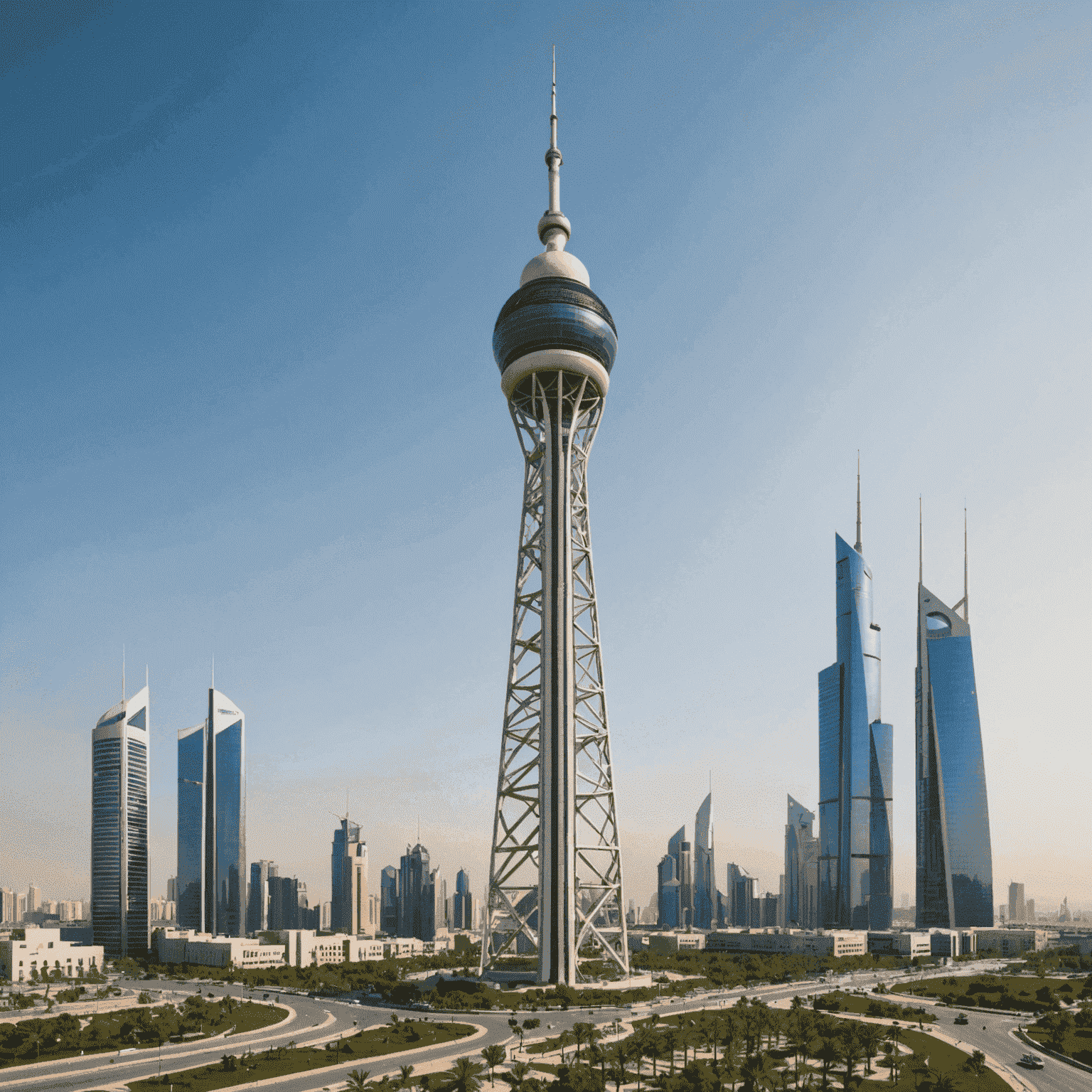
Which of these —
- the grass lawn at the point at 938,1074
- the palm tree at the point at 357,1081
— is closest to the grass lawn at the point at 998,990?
the grass lawn at the point at 938,1074

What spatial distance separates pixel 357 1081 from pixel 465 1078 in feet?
22.8

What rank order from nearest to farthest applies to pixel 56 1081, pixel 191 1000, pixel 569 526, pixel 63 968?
pixel 56 1081 → pixel 191 1000 → pixel 569 526 → pixel 63 968

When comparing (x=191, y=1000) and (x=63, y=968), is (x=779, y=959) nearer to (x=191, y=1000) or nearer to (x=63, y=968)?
(x=191, y=1000)

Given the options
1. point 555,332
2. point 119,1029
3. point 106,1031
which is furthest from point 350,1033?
point 555,332

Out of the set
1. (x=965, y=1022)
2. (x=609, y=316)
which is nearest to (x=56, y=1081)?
(x=965, y=1022)

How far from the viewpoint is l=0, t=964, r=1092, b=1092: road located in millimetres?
74875

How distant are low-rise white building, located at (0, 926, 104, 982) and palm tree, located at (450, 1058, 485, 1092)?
114694 millimetres

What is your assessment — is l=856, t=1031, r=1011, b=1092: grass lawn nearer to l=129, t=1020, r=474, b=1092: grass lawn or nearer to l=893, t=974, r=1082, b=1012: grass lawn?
l=893, t=974, r=1082, b=1012: grass lawn

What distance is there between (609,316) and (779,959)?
110 m

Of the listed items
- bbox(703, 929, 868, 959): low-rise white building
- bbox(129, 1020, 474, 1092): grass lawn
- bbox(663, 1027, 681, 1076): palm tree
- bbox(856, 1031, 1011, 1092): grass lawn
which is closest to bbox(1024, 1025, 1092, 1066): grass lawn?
bbox(856, 1031, 1011, 1092): grass lawn

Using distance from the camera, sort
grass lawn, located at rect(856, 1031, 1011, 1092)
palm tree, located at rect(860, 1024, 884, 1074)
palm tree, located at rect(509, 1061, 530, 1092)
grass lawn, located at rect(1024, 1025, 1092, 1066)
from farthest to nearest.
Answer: grass lawn, located at rect(1024, 1025, 1092, 1066) < palm tree, located at rect(860, 1024, 884, 1074) < grass lawn, located at rect(856, 1031, 1011, 1092) < palm tree, located at rect(509, 1061, 530, 1092)

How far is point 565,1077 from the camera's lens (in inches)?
2680

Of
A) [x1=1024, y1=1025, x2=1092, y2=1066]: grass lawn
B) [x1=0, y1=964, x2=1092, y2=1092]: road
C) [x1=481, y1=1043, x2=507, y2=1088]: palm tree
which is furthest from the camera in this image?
[x1=1024, y1=1025, x2=1092, y2=1066]: grass lawn

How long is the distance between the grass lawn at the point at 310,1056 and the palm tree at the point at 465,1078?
13718 millimetres
